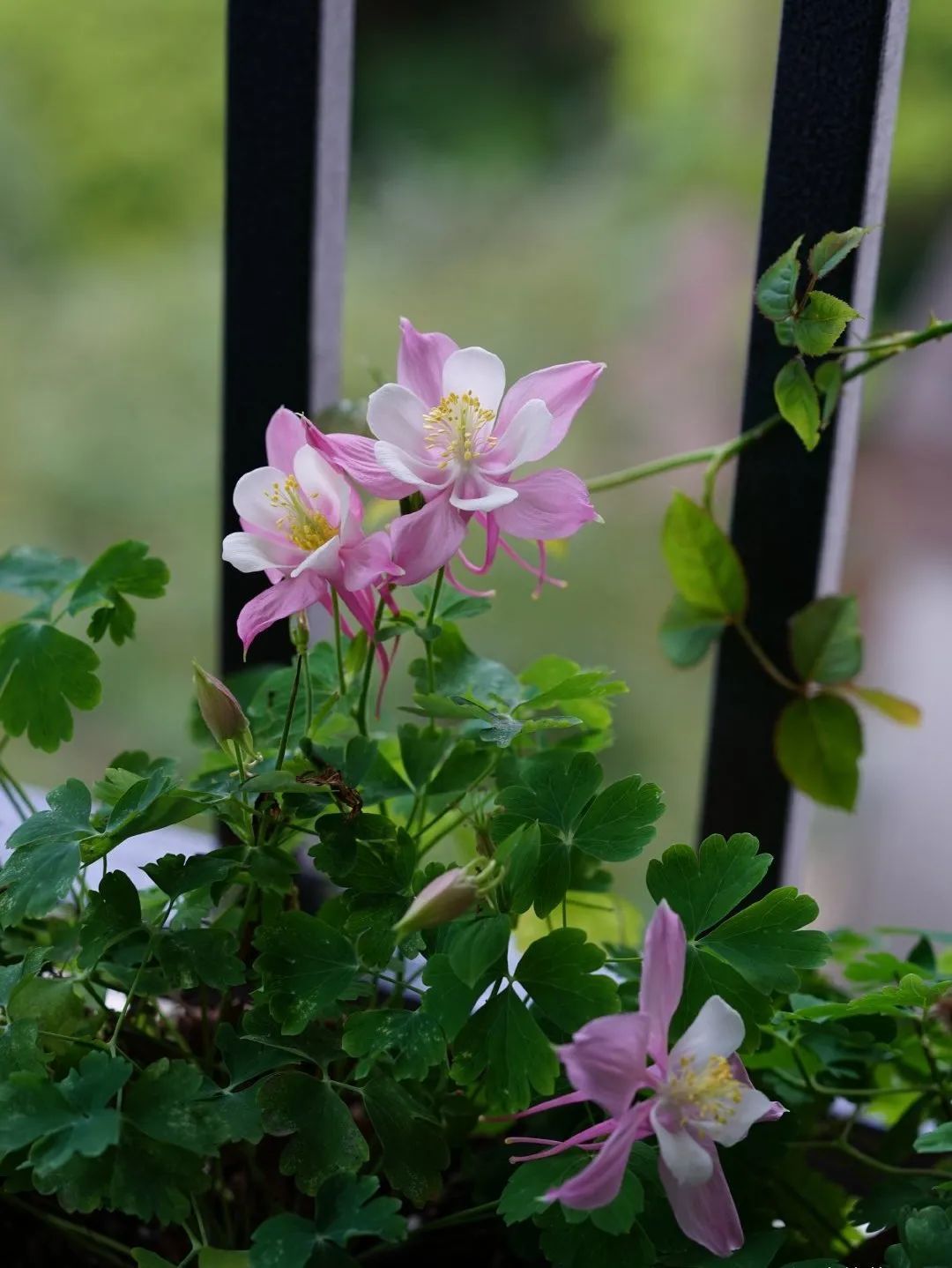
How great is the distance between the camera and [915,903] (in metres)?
3.32

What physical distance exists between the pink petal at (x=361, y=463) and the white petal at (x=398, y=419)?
0.03 ft

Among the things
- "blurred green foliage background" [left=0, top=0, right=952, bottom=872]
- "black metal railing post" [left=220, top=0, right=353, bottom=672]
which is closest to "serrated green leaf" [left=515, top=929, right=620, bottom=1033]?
"black metal railing post" [left=220, top=0, right=353, bottom=672]

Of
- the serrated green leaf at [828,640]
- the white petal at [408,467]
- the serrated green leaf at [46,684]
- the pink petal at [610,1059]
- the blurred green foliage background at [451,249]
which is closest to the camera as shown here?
the pink petal at [610,1059]

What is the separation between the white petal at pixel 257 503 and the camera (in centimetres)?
56

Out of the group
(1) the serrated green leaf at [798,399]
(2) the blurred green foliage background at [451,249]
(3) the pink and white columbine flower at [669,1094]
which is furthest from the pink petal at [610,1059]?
(2) the blurred green foliage background at [451,249]

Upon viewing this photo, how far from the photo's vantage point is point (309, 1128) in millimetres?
506

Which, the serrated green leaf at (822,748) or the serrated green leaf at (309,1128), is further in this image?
the serrated green leaf at (822,748)

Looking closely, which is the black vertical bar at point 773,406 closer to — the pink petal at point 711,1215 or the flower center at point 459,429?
the flower center at point 459,429

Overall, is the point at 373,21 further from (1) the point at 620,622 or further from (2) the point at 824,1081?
(2) the point at 824,1081

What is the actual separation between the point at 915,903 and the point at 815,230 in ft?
9.79

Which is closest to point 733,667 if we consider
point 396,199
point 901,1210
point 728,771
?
point 728,771

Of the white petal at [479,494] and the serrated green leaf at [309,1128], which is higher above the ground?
the white petal at [479,494]

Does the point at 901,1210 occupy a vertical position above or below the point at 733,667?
below

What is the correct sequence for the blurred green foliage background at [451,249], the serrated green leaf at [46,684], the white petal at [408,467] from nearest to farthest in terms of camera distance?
the white petal at [408,467], the serrated green leaf at [46,684], the blurred green foliage background at [451,249]
